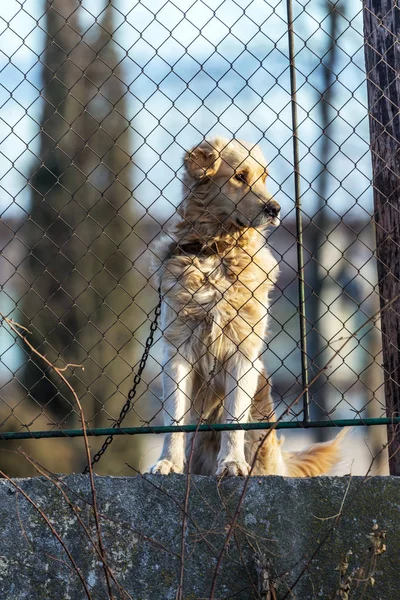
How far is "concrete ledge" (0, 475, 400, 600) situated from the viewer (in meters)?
3.27

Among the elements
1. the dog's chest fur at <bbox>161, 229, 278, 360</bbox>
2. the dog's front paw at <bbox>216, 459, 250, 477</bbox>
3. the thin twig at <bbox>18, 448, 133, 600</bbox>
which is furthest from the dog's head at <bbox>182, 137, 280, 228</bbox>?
the thin twig at <bbox>18, 448, 133, 600</bbox>

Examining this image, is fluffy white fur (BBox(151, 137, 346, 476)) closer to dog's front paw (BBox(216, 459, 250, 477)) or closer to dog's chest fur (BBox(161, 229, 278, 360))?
dog's chest fur (BBox(161, 229, 278, 360))

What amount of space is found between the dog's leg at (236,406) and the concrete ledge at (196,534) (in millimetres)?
545

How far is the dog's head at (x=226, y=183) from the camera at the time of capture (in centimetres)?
459

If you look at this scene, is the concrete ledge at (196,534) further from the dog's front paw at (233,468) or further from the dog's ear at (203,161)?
the dog's ear at (203,161)

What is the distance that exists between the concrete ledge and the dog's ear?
2.02 meters

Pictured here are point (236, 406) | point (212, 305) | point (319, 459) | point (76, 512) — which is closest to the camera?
point (76, 512)

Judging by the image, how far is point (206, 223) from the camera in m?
4.73

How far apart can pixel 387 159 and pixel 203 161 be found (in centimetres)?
116

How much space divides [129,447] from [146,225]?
3665 mm

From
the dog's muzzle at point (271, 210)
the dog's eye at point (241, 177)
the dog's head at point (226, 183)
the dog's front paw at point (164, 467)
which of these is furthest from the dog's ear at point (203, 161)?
the dog's front paw at point (164, 467)

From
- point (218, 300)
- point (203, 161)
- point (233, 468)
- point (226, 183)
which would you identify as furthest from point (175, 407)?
point (203, 161)

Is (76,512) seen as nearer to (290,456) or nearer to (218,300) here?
(218,300)

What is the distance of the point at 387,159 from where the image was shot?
13.4 ft
